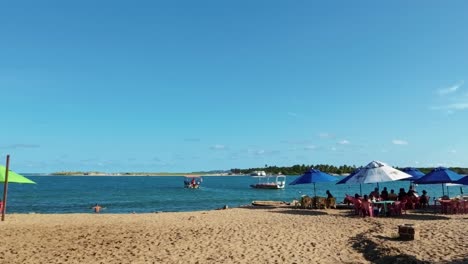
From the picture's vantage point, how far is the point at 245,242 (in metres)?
11.9

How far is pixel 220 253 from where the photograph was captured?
10562mm

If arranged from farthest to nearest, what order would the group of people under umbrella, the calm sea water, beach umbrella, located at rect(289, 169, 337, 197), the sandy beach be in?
1. the calm sea water
2. beach umbrella, located at rect(289, 169, 337, 197)
3. the group of people under umbrella
4. the sandy beach

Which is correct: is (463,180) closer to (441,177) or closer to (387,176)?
(441,177)

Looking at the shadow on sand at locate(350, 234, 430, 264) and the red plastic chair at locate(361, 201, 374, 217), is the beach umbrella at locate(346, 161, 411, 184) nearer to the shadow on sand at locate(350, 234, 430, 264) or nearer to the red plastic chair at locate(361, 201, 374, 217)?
the red plastic chair at locate(361, 201, 374, 217)

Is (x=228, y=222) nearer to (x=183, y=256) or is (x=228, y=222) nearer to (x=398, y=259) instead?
(x=183, y=256)

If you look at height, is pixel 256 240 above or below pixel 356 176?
below

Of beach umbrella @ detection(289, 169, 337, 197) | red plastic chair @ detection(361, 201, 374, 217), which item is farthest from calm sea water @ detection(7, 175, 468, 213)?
red plastic chair @ detection(361, 201, 374, 217)

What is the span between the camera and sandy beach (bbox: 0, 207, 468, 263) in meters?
9.85

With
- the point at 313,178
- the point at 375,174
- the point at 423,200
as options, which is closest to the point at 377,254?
the point at 375,174

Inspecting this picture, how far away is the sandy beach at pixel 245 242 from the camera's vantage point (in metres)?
9.85

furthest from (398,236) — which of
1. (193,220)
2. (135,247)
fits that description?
(193,220)

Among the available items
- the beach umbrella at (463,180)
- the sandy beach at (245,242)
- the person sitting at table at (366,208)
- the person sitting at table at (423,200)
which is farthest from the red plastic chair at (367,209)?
the person sitting at table at (423,200)

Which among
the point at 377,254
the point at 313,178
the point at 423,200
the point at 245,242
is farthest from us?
the point at 313,178

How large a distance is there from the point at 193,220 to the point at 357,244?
828 cm
